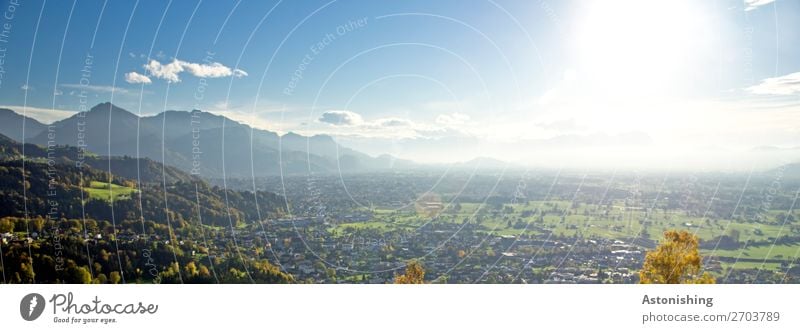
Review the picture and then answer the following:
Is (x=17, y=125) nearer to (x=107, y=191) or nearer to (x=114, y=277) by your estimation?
(x=107, y=191)

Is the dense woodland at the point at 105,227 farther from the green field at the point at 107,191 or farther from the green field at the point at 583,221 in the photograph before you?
the green field at the point at 583,221

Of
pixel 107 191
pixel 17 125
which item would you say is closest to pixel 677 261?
pixel 107 191

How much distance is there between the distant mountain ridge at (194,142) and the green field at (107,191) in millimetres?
1147

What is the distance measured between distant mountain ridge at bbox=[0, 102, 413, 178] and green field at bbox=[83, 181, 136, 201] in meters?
1.15

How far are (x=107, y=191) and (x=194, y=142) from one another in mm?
2724

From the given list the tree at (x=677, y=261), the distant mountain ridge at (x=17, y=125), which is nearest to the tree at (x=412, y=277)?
the tree at (x=677, y=261)

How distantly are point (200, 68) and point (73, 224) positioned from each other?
193 inches

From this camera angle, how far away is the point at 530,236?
15.1 metres

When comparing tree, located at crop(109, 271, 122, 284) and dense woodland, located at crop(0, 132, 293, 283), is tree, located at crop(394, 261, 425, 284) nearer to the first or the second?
dense woodland, located at crop(0, 132, 293, 283)

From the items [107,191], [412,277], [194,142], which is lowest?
[412,277]

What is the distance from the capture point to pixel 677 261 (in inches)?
321

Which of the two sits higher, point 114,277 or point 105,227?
point 105,227

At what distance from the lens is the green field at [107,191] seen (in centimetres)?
1359
